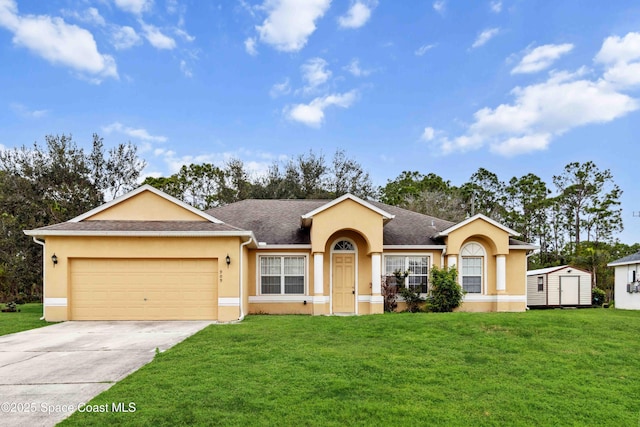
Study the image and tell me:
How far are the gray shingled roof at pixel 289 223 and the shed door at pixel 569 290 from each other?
267 inches

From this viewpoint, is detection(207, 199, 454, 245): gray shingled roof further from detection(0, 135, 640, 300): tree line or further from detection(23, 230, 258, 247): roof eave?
detection(0, 135, 640, 300): tree line

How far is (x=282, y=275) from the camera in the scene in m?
16.0

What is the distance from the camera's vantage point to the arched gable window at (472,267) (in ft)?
54.4

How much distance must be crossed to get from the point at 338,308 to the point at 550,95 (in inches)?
590

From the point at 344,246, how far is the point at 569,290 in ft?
39.1

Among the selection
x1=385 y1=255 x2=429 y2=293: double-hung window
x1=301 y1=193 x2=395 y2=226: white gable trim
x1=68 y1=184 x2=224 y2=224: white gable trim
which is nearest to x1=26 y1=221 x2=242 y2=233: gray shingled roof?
x1=68 y1=184 x2=224 y2=224: white gable trim

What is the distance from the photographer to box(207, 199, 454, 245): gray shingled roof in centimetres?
1647

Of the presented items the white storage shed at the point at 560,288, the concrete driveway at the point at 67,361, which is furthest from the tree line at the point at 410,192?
the concrete driveway at the point at 67,361

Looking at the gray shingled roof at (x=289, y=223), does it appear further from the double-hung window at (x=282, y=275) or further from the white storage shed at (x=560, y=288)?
the white storage shed at (x=560, y=288)

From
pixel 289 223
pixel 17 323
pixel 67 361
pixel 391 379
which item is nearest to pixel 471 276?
pixel 289 223

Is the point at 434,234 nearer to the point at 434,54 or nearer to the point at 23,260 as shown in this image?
the point at 434,54

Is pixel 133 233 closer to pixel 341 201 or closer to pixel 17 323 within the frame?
pixel 17 323

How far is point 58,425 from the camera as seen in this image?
4516mm

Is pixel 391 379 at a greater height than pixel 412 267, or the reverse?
pixel 412 267
